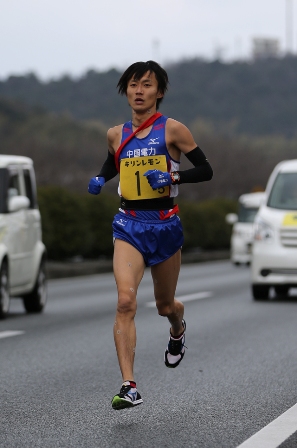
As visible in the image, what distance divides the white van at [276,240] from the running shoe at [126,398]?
10236mm

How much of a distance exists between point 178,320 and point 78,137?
9752 cm

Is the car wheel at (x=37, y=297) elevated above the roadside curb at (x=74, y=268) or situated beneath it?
elevated above

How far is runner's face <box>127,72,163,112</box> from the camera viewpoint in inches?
269

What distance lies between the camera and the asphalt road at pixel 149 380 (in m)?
5.99

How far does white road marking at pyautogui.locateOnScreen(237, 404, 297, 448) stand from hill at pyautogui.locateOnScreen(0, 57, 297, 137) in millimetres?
117490

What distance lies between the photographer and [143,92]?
6.85 metres

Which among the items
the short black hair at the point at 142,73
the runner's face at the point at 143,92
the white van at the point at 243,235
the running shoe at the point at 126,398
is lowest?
the white van at the point at 243,235

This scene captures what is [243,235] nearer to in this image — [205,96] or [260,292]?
[260,292]

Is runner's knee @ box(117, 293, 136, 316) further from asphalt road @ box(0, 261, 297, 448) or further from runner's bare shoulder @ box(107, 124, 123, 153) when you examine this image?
runner's bare shoulder @ box(107, 124, 123, 153)

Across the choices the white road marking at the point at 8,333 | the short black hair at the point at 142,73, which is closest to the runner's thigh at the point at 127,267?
the short black hair at the point at 142,73

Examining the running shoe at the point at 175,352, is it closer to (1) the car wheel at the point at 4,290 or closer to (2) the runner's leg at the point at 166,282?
(2) the runner's leg at the point at 166,282

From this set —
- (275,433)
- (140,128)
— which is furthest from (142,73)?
(275,433)

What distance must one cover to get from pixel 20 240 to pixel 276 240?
4.38m

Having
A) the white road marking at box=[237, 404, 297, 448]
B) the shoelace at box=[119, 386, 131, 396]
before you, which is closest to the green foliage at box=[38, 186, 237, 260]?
the white road marking at box=[237, 404, 297, 448]
